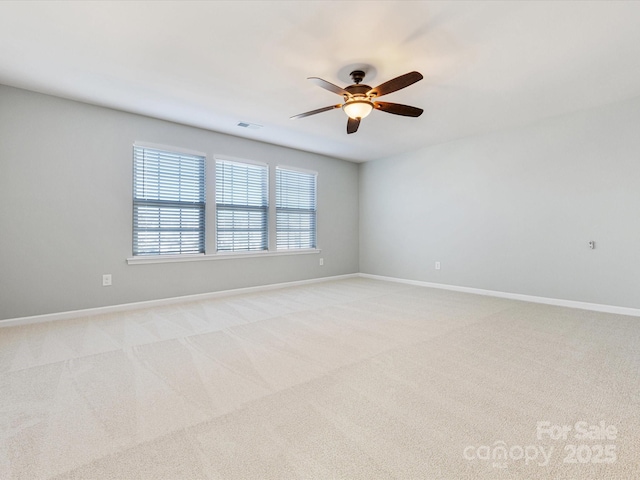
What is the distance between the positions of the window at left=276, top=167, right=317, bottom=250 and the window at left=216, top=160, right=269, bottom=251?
283 millimetres

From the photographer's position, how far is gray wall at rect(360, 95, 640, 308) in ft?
11.9

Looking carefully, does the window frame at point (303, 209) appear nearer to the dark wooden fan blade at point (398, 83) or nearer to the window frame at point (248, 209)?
the window frame at point (248, 209)

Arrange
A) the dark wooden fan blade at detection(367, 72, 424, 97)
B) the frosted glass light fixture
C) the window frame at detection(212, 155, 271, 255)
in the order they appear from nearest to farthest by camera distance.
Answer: the dark wooden fan blade at detection(367, 72, 424, 97) → the frosted glass light fixture → the window frame at detection(212, 155, 271, 255)

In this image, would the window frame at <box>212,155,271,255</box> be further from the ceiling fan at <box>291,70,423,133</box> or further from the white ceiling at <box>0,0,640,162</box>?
the ceiling fan at <box>291,70,423,133</box>

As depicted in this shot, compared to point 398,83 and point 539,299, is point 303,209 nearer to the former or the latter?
point 398,83

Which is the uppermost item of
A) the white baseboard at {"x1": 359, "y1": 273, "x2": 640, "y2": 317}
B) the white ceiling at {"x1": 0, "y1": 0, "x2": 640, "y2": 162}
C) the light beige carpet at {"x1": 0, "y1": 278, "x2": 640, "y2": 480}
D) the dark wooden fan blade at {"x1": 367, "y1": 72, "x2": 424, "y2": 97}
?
the white ceiling at {"x1": 0, "y1": 0, "x2": 640, "y2": 162}

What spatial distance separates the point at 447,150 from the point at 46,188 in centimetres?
566

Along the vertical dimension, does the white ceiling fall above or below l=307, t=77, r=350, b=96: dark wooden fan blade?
above

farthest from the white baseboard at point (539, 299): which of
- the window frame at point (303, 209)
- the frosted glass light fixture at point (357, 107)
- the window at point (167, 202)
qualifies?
the window at point (167, 202)

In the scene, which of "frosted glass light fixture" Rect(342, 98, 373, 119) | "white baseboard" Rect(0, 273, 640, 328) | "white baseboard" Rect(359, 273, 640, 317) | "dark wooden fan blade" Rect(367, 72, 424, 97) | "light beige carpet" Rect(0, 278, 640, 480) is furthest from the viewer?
"white baseboard" Rect(359, 273, 640, 317)

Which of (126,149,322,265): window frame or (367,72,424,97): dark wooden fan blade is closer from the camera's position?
(367,72,424,97): dark wooden fan blade

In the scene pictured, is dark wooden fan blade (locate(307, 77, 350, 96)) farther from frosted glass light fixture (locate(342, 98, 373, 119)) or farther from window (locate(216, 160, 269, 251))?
window (locate(216, 160, 269, 251))

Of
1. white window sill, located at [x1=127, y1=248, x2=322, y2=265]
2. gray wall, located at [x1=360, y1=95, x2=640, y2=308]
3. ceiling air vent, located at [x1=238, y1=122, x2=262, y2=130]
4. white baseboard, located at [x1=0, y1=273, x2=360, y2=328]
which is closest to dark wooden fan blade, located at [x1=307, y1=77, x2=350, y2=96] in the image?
ceiling air vent, located at [x1=238, y1=122, x2=262, y2=130]

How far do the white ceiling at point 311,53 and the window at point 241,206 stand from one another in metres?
1.10
